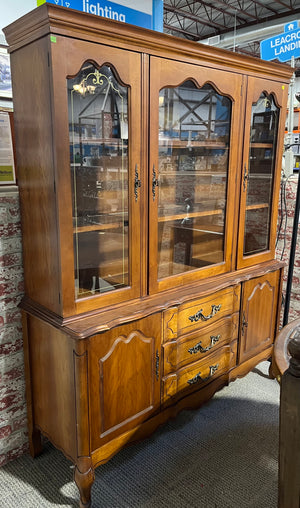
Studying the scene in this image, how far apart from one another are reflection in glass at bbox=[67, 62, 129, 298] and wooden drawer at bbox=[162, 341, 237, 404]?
58 centimetres

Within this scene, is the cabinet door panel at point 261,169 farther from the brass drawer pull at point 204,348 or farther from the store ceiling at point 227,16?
the store ceiling at point 227,16

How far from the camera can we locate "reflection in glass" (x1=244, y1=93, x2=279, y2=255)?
7.47 feet

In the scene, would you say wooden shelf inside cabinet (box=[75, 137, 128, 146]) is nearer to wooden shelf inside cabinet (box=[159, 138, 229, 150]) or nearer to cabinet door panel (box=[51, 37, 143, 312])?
cabinet door panel (box=[51, 37, 143, 312])

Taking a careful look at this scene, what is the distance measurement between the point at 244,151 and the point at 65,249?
116 centimetres

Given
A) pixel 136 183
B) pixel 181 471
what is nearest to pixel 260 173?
pixel 136 183

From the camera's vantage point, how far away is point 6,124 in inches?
73.0

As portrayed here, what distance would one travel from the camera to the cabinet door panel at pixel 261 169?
222 cm

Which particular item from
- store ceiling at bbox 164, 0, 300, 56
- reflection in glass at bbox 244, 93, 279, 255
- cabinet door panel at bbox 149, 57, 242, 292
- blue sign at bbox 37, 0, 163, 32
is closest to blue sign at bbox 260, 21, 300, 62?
reflection in glass at bbox 244, 93, 279, 255

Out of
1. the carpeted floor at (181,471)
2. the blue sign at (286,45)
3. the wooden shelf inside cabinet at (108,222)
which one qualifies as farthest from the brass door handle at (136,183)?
the blue sign at (286,45)

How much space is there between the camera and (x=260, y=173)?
239cm

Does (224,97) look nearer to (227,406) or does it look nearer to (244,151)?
(244,151)

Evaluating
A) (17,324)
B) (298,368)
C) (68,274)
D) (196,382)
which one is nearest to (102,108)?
(68,274)

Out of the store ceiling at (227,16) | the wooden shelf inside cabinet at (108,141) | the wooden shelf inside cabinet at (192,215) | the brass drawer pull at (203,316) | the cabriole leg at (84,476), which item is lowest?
the cabriole leg at (84,476)

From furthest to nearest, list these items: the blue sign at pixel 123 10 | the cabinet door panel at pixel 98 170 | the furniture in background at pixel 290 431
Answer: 1. the blue sign at pixel 123 10
2. the cabinet door panel at pixel 98 170
3. the furniture in background at pixel 290 431
